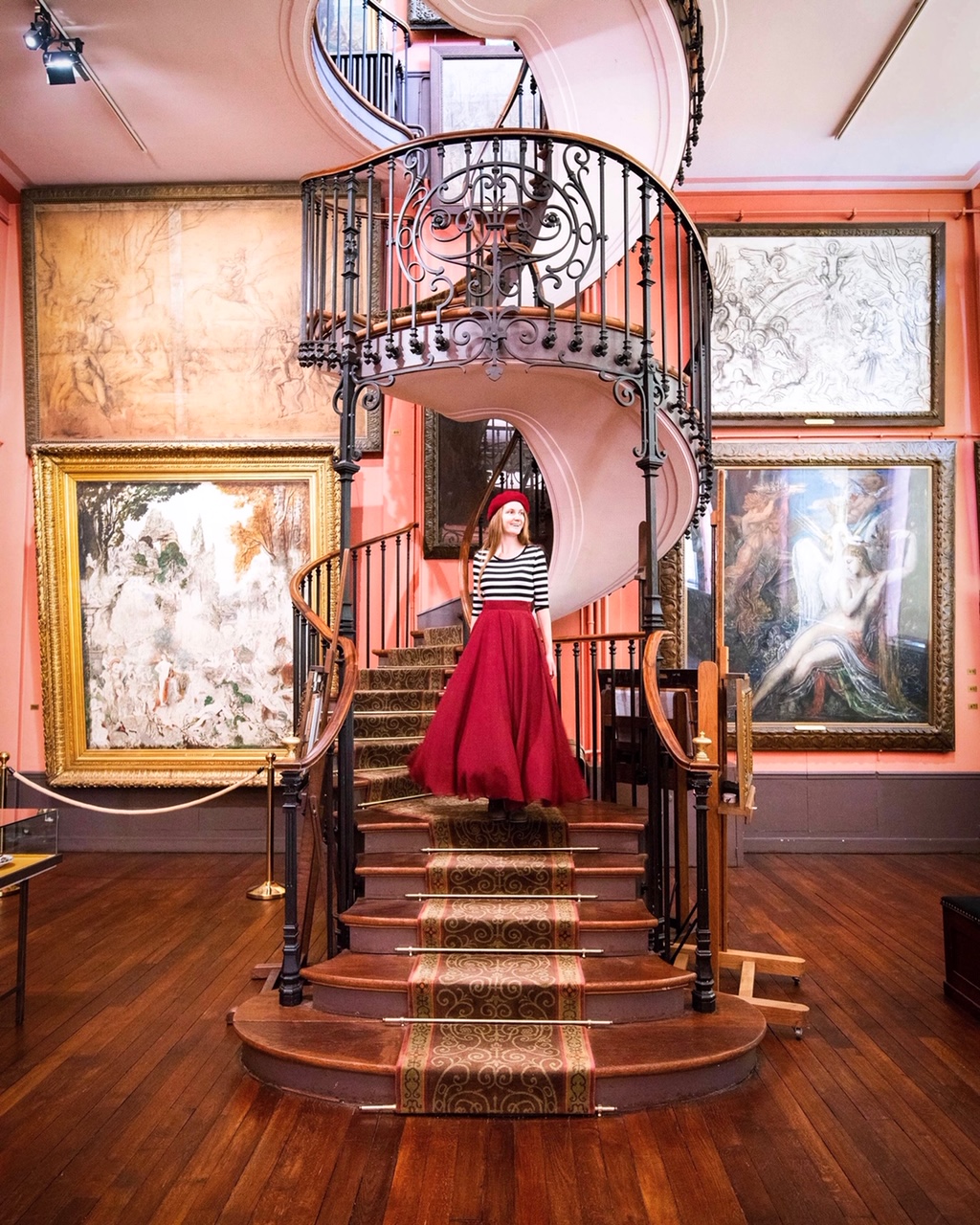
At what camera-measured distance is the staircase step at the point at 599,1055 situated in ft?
9.41

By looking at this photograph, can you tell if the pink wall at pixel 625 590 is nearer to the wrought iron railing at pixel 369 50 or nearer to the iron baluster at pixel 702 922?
the wrought iron railing at pixel 369 50

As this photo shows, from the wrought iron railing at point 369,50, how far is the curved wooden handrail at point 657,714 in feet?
15.9

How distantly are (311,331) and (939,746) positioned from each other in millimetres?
5320

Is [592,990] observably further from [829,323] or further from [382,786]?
[829,323]

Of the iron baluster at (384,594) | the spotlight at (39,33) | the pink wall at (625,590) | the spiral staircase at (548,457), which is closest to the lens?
the spiral staircase at (548,457)

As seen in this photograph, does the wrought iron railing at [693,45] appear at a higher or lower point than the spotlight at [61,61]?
lower

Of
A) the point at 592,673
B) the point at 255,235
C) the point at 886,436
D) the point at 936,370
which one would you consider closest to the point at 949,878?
the point at 592,673

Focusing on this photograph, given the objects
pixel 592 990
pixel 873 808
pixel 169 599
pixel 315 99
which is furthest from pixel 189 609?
pixel 873 808

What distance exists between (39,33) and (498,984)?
583cm

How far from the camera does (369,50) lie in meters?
6.64

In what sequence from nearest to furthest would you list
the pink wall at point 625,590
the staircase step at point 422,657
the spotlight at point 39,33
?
the spotlight at point 39,33 < the staircase step at point 422,657 < the pink wall at point 625,590

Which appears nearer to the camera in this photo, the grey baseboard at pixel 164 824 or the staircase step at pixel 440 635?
the staircase step at pixel 440 635

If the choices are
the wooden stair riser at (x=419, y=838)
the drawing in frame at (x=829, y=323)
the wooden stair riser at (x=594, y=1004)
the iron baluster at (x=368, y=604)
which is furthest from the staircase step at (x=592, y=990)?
the drawing in frame at (x=829, y=323)

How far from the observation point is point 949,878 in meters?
5.79
